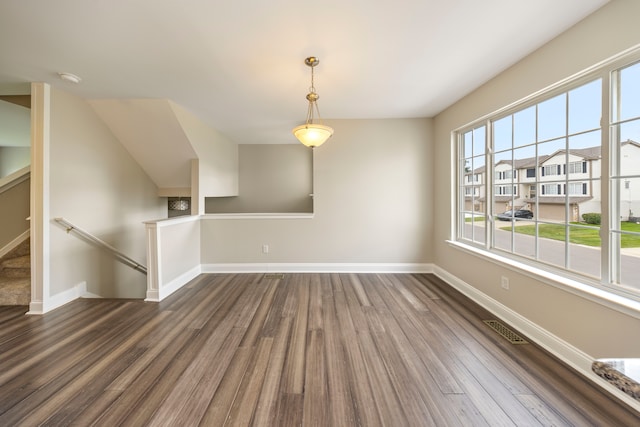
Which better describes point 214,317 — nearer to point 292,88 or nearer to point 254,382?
point 254,382

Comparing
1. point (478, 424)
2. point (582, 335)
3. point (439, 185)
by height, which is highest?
point (439, 185)

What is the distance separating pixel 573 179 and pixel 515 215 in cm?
67

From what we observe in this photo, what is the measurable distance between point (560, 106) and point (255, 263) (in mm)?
4205

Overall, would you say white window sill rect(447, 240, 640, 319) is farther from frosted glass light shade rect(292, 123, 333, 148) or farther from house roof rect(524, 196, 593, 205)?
frosted glass light shade rect(292, 123, 333, 148)

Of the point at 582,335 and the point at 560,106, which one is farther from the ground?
the point at 560,106

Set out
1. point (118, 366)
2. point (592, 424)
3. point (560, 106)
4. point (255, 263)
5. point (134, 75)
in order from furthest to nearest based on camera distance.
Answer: point (255, 263) < point (134, 75) < point (560, 106) < point (118, 366) < point (592, 424)

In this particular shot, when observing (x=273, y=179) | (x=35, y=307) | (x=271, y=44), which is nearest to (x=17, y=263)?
(x=35, y=307)

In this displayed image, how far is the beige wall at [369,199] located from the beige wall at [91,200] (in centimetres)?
253

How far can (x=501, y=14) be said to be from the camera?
1792mm

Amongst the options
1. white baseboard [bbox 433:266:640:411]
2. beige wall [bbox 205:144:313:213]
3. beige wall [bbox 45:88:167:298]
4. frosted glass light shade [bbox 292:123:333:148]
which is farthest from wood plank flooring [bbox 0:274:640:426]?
beige wall [bbox 205:144:313:213]

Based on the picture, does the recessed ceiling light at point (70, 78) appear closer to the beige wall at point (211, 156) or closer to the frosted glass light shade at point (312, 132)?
the beige wall at point (211, 156)

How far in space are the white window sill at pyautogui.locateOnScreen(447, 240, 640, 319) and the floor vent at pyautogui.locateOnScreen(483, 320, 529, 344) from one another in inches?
22.0

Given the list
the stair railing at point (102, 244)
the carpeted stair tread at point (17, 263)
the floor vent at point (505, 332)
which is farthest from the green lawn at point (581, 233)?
the carpeted stair tread at point (17, 263)

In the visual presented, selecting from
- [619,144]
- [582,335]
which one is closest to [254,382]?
[582,335]
